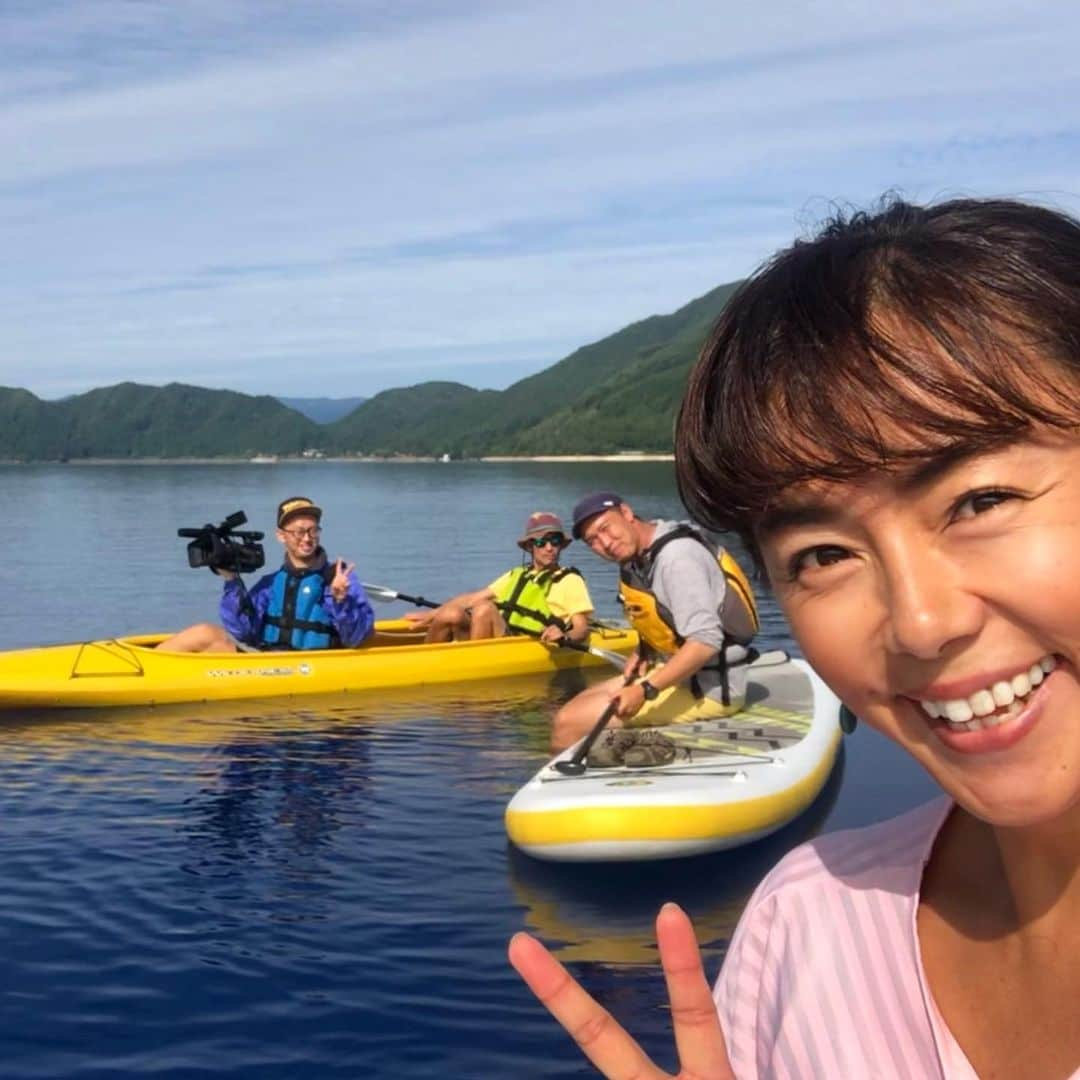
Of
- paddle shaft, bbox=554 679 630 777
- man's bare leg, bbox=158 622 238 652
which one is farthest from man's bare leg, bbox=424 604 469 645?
paddle shaft, bbox=554 679 630 777

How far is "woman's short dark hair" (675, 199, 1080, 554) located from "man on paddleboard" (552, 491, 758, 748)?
257 inches

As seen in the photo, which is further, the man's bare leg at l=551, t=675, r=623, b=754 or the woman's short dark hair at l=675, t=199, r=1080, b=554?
the man's bare leg at l=551, t=675, r=623, b=754

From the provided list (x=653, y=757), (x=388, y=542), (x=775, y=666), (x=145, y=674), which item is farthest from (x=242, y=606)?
(x=388, y=542)

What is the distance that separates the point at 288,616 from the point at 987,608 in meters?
11.8

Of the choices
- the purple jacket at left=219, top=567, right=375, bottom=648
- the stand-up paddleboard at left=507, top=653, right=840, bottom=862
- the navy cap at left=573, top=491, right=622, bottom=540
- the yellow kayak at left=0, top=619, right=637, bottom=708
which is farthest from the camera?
the purple jacket at left=219, top=567, right=375, bottom=648

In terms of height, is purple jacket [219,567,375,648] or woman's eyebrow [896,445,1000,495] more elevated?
woman's eyebrow [896,445,1000,495]

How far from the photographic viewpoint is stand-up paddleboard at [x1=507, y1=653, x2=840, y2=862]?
23.1ft

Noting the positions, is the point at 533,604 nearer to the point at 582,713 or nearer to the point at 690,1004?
the point at 582,713

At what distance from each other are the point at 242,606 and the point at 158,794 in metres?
3.72

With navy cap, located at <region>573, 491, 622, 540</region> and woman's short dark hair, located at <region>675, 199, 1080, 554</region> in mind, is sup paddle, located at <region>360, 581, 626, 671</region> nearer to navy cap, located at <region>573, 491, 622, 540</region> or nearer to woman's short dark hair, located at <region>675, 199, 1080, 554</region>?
navy cap, located at <region>573, 491, 622, 540</region>

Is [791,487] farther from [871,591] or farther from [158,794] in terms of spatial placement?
[158,794]

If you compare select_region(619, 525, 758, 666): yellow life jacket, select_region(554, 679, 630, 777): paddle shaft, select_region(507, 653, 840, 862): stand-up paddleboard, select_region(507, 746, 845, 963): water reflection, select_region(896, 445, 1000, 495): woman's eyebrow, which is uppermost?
select_region(896, 445, 1000, 495): woman's eyebrow

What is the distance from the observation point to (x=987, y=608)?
1.16 metres

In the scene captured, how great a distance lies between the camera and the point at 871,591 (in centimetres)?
121
